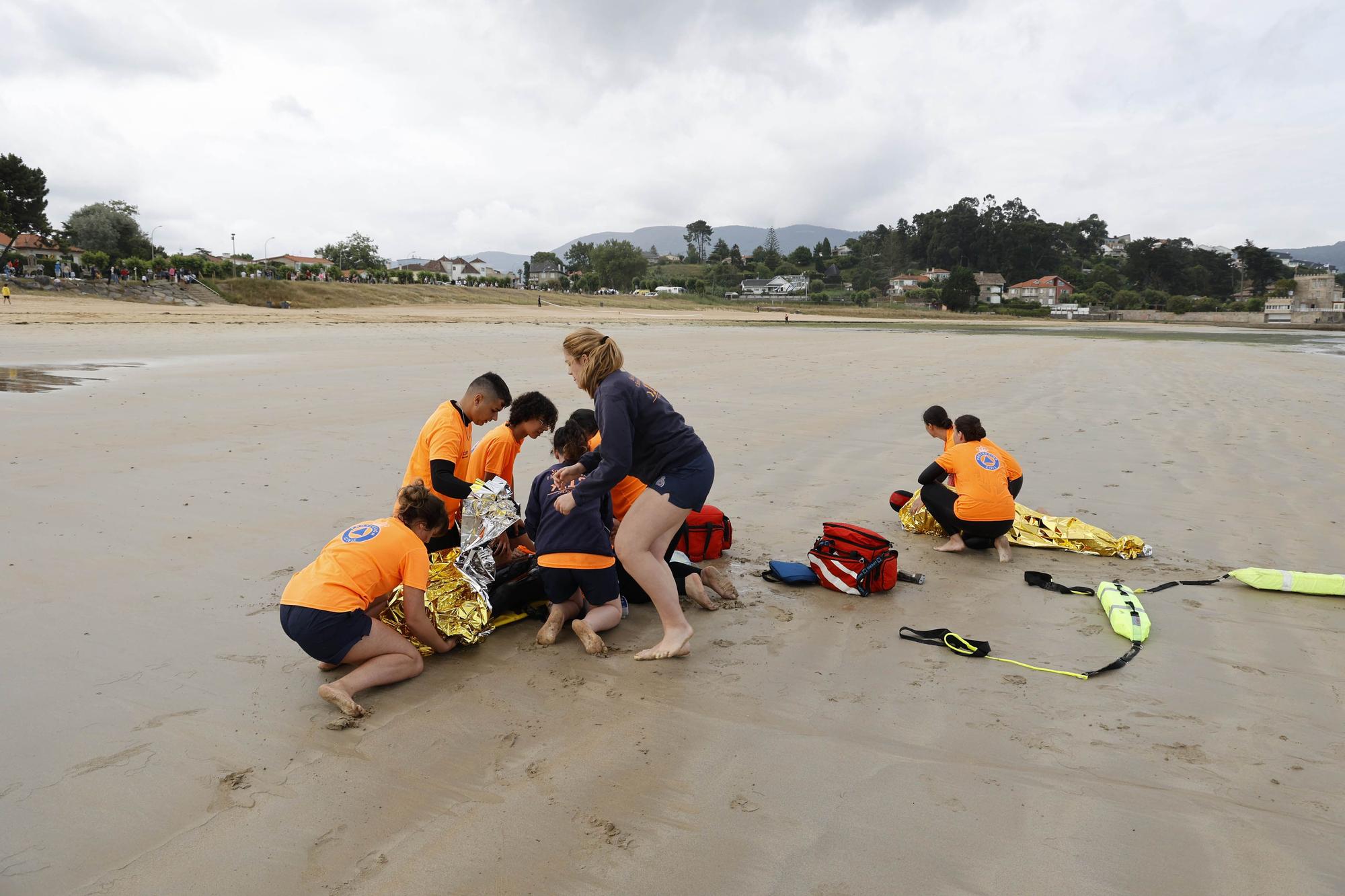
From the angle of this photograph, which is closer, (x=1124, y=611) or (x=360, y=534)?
(x=360, y=534)

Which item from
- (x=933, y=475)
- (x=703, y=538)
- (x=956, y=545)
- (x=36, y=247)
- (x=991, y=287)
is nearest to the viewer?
(x=703, y=538)

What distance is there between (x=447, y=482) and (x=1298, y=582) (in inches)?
205

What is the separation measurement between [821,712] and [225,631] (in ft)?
10.2

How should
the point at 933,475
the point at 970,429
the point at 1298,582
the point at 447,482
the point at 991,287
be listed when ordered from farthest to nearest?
the point at 991,287 → the point at 933,475 → the point at 970,429 → the point at 1298,582 → the point at 447,482

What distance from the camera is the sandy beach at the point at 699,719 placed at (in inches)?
98.3

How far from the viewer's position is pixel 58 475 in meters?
6.87

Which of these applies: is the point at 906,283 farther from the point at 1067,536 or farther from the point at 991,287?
the point at 1067,536

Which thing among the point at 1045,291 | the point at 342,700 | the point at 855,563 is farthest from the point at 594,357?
the point at 1045,291

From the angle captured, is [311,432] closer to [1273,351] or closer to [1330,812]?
[1330,812]

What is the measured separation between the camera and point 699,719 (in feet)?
11.1

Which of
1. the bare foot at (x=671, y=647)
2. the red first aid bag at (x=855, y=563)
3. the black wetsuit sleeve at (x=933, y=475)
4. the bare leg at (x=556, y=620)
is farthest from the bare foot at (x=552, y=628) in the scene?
the black wetsuit sleeve at (x=933, y=475)

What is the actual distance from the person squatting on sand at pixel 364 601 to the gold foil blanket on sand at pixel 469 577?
151mm

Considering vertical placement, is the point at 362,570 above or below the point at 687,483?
below

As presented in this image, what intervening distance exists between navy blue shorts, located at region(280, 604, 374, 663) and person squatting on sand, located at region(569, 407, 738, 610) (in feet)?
5.13
